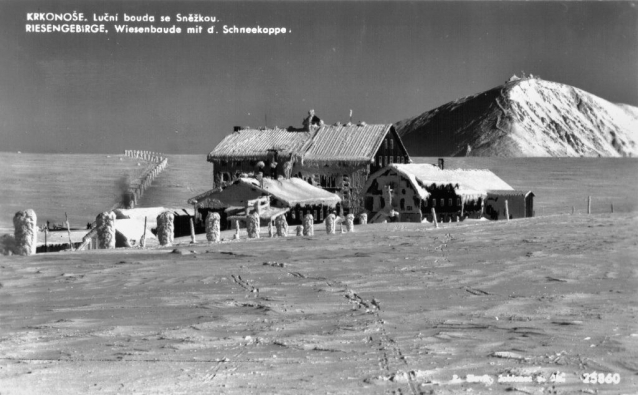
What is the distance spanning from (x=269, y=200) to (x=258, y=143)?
1394 cm

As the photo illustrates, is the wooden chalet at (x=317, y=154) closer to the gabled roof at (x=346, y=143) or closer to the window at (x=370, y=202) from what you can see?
the gabled roof at (x=346, y=143)

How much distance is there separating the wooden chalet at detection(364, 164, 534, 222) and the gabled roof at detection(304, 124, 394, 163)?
3.99 m

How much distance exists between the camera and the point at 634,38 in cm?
1661

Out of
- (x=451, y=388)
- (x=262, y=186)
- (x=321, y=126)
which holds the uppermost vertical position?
(x=321, y=126)

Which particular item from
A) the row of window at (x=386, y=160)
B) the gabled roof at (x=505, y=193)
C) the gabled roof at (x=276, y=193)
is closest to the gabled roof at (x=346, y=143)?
the row of window at (x=386, y=160)

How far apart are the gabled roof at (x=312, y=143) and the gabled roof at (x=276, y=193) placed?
4.93m

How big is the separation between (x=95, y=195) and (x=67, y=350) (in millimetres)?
84038

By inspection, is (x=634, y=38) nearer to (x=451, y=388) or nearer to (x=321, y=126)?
(x=451, y=388)

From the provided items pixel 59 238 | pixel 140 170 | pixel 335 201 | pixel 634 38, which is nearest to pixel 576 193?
→ pixel 335 201

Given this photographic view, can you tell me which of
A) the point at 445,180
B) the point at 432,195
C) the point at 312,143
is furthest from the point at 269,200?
the point at 312,143

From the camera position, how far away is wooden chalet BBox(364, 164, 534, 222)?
52.1 metres

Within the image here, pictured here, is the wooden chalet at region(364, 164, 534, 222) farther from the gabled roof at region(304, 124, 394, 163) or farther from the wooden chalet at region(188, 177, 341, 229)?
the gabled roof at region(304, 124, 394, 163)

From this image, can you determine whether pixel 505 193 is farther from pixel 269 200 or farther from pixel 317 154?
pixel 269 200

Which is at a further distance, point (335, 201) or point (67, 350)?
point (335, 201)
